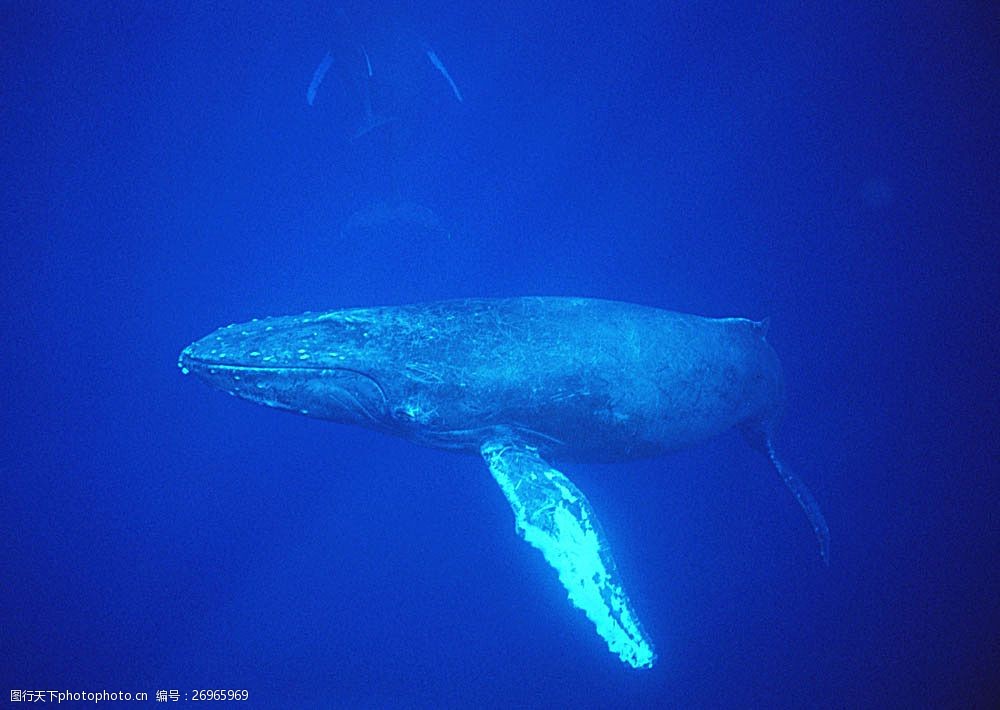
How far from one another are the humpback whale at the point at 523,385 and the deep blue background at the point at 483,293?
5961mm

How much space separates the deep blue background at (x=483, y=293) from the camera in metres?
11.8

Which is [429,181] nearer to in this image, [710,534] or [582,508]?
[710,534]

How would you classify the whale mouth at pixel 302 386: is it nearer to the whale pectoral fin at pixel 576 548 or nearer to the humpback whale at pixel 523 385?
the humpback whale at pixel 523 385

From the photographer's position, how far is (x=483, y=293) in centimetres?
1955

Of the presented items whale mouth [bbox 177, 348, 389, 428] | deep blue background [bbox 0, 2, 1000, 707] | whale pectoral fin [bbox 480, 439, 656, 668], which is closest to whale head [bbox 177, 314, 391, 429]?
whale mouth [bbox 177, 348, 389, 428]

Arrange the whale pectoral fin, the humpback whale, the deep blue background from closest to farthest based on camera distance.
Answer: the whale pectoral fin → the humpback whale → the deep blue background

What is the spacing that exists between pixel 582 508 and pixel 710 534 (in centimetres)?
958

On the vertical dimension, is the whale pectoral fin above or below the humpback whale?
below

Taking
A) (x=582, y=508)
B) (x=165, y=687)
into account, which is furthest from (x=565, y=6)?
(x=165, y=687)

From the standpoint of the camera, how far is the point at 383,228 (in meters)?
17.1

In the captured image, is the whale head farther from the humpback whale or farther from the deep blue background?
the deep blue background

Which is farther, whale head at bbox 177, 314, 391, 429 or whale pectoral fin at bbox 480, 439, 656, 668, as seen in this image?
whale head at bbox 177, 314, 391, 429

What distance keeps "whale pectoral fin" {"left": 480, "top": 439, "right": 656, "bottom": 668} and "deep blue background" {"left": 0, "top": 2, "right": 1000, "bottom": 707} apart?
22.1 feet

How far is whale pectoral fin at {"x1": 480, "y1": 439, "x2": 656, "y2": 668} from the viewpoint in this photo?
414cm
